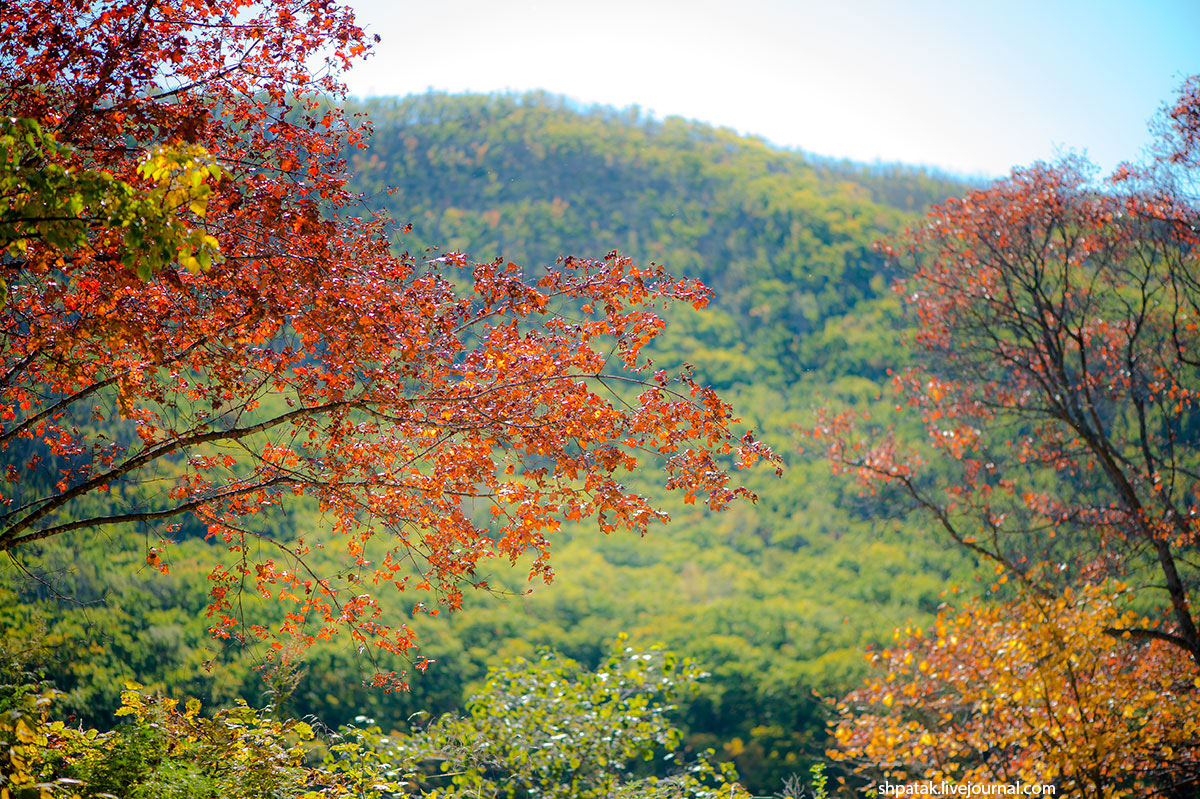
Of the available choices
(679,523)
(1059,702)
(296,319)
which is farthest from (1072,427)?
(296,319)

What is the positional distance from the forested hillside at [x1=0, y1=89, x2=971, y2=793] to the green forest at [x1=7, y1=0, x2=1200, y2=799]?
0.08m

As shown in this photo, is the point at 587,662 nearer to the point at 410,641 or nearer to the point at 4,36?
the point at 410,641

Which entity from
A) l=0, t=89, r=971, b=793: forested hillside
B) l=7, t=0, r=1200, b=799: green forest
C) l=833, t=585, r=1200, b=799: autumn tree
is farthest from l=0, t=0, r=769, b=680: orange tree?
l=833, t=585, r=1200, b=799: autumn tree

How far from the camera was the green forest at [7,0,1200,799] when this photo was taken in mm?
3998

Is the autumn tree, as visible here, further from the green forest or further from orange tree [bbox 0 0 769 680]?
orange tree [bbox 0 0 769 680]

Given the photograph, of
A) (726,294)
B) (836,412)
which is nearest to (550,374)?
(836,412)

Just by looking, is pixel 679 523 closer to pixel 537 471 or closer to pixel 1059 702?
pixel 1059 702

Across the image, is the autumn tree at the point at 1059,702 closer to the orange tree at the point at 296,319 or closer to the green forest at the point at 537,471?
the green forest at the point at 537,471

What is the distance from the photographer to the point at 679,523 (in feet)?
52.7

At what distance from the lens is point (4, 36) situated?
366 cm

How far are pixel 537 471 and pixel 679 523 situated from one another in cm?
1202

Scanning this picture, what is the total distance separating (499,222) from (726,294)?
21.6 ft

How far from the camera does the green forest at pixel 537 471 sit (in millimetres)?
3998

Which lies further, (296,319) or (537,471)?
(537,471)
